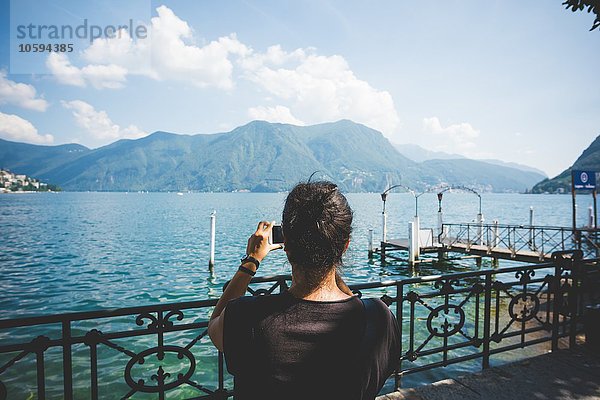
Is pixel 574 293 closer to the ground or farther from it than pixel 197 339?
closer to the ground

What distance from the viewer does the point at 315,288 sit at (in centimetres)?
159

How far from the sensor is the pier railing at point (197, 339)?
284 centimetres

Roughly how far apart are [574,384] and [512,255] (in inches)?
630

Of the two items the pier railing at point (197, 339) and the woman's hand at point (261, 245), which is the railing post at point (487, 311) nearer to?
the pier railing at point (197, 339)

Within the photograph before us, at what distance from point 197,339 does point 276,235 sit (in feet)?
6.51

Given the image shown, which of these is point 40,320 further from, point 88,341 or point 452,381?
point 452,381

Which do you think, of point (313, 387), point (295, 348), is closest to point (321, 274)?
point (295, 348)

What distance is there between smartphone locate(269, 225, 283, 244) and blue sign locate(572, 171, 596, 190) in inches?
752

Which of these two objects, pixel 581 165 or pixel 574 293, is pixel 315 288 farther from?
pixel 581 165

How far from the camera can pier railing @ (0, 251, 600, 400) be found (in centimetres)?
284

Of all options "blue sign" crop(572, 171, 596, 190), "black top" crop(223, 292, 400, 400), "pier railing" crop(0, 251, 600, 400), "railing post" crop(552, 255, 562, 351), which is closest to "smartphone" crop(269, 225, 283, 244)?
"black top" crop(223, 292, 400, 400)

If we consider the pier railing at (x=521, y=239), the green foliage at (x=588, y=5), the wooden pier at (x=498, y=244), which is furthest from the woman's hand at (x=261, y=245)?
the pier railing at (x=521, y=239)

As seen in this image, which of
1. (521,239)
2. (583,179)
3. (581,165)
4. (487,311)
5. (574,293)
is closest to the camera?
(487,311)

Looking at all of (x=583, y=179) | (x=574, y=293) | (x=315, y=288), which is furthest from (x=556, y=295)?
(x=583, y=179)
